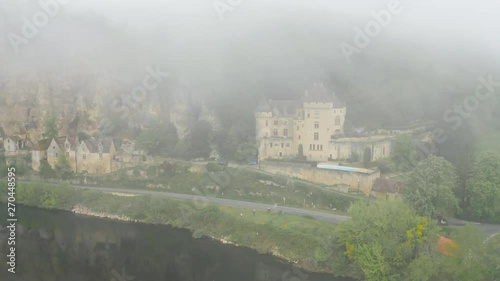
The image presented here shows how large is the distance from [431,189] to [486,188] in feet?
13.5

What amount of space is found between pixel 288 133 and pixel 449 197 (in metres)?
15.2

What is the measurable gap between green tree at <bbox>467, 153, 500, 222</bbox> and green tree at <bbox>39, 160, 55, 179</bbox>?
33.4 metres

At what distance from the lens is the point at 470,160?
35.3 m

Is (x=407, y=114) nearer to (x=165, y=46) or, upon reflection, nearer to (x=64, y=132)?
(x=165, y=46)

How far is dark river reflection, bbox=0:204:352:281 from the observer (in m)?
29.2

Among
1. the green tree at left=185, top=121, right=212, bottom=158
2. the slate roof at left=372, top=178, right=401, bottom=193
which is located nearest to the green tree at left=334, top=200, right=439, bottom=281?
the slate roof at left=372, top=178, right=401, bottom=193

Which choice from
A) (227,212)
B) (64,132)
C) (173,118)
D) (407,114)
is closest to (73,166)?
(64,132)

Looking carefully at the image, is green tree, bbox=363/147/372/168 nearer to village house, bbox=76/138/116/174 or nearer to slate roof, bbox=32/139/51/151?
village house, bbox=76/138/116/174

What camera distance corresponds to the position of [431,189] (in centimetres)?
3150

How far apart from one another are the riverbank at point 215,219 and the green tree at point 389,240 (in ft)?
9.03

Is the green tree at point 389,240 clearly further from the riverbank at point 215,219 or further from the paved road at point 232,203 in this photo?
the paved road at point 232,203

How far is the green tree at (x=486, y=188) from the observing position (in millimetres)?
32938

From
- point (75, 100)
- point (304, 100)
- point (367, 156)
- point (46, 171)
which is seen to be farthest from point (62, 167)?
point (367, 156)

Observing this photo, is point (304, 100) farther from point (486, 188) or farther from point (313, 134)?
point (486, 188)
